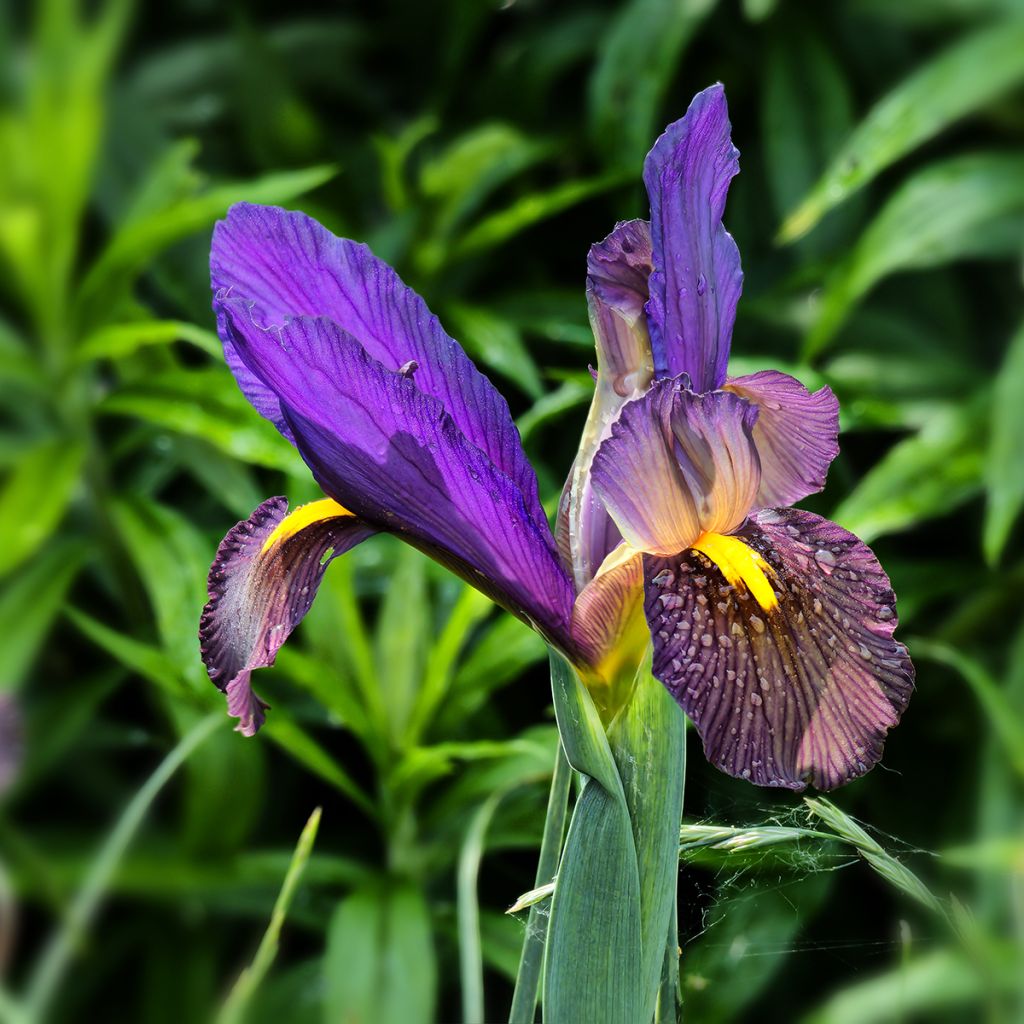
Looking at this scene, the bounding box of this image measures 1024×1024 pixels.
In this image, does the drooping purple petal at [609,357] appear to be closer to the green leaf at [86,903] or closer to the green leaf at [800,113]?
the green leaf at [86,903]

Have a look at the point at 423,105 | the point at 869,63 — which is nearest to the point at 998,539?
the point at 869,63

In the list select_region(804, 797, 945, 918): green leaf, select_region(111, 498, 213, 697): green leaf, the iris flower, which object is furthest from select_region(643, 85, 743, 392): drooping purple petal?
select_region(111, 498, 213, 697): green leaf

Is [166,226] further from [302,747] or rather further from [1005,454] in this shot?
[1005,454]

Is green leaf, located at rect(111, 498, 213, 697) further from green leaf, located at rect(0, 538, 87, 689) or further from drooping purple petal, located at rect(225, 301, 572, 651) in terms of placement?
drooping purple petal, located at rect(225, 301, 572, 651)

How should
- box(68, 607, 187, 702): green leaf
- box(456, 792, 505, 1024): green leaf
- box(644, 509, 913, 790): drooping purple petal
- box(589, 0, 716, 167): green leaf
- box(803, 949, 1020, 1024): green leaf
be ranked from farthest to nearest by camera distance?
box(589, 0, 716, 167): green leaf < box(68, 607, 187, 702): green leaf < box(803, 949, 1020, 1024): green leaf < box(456, 792, 505, 1024): green leaf < box(644, 509, 913, 790): drooping purple petal

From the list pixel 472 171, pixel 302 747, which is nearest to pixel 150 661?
pixel 302 747

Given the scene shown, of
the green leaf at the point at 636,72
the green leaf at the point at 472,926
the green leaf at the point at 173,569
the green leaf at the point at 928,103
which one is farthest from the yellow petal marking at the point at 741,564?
the green leaf at the point at 636,72

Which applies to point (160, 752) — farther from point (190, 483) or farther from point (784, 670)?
point (784, 670)

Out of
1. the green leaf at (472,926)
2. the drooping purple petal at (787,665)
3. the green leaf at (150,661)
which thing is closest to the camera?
the drooping purple petal at (787,665)
